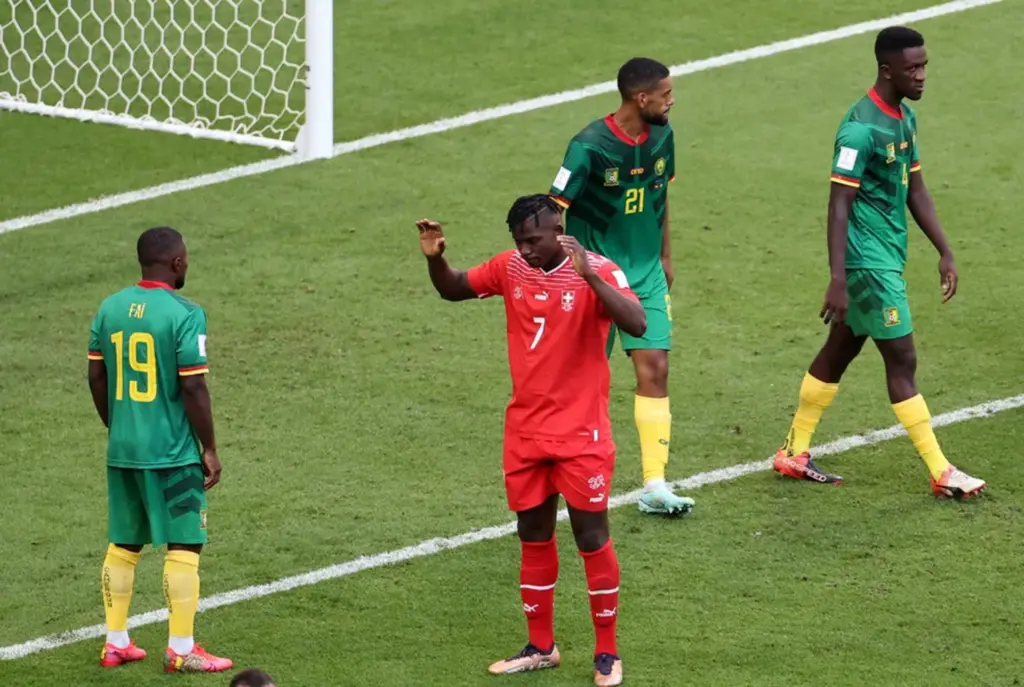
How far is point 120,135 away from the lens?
1425 cm

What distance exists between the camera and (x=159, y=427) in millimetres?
7043

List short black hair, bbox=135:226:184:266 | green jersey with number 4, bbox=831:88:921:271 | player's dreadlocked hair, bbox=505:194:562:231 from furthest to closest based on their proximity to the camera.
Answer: green jersey with number 4, bbox=831:88:921:271 → short black hair, bbox=135:226:184:266 → player's dreadlocked hair, bbox=505:194:562:231

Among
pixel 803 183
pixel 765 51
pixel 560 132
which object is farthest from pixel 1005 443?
pixel 765 51

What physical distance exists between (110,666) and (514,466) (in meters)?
1.79

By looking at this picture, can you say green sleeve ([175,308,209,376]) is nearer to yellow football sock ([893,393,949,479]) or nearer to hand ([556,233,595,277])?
hand ([556,233,595,277])

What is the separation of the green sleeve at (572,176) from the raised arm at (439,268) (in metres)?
1.30

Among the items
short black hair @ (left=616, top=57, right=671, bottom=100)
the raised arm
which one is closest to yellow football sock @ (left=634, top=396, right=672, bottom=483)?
short black hair @ (left=616, top=57, right=671, bottom=100)

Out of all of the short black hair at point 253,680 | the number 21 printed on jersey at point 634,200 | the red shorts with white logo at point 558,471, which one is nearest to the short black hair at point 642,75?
the number 21 printed on jersey at point 634,200

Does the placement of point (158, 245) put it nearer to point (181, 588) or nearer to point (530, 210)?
point (181, 588)

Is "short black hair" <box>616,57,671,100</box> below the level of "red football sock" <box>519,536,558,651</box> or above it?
above

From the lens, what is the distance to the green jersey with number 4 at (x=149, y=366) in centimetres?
697

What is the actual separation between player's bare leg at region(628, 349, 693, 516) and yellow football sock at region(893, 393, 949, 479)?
1.09 meters

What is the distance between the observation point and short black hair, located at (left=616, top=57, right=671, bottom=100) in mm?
8273

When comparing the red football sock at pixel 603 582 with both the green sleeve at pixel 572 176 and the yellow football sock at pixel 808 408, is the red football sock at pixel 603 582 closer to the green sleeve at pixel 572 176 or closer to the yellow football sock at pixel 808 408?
the green sleeve at pixel 572 176
